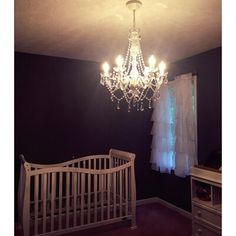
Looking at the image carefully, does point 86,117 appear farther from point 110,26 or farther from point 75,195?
point 110,26

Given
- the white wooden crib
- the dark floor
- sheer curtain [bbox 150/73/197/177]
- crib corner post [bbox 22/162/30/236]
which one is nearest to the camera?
crib corner post [bbox 22/162/30/236]

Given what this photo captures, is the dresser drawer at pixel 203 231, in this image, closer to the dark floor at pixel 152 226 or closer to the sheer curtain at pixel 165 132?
the dark floor at pixel 152 226

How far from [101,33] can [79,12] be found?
1.75 feet

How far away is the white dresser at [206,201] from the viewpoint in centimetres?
260

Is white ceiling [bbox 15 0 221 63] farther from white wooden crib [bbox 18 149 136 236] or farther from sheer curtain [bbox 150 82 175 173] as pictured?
white wooden crib [bbox 18 149 136 236]

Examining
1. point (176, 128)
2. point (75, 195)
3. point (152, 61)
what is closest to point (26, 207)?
point (75, 195)

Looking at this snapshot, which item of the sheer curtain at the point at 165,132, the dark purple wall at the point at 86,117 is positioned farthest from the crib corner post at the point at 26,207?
the sheer curtain at the point at 165,132

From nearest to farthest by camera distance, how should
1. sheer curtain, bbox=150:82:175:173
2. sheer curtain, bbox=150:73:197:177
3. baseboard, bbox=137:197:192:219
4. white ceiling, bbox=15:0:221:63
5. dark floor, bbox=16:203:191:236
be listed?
1. white ceiling, bbox=15:0:221:63
2. dark floor, bbox=16:203:191:236
3. sheer curtain, bbox=150:73:197:177
4. baseboard, bbox=137:197:192:219
5. sheer curtain, bbox=150:82:175:173

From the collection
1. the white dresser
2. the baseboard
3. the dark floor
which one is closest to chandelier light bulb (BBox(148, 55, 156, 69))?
the white dresser

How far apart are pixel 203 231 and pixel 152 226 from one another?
2.57 feet

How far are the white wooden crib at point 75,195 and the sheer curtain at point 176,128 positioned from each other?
31.6 inches

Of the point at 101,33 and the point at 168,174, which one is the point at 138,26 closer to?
the point at 101,33

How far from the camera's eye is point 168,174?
4102mm

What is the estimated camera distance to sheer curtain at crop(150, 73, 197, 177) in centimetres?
354
